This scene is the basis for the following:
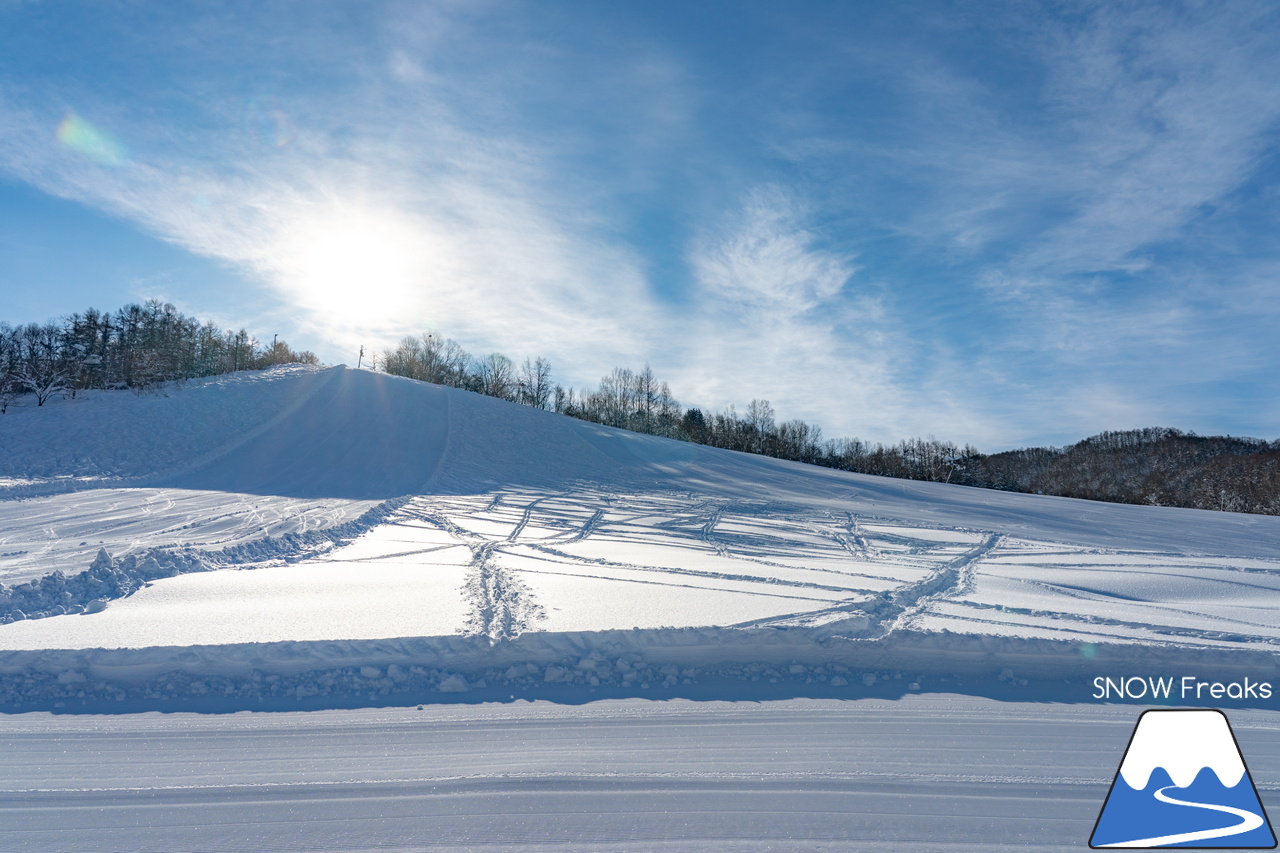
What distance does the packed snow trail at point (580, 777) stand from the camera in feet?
8.27

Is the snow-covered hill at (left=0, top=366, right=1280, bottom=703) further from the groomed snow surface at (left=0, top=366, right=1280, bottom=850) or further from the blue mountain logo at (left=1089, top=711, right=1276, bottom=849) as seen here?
the blue mountain logo at (left=1089, top=711, right=1276, bottom=849)

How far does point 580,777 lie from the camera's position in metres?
2.90

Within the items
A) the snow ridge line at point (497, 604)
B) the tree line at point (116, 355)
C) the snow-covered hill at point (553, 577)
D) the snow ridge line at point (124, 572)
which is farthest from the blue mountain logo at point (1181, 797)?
the tree line at point (116, 355)

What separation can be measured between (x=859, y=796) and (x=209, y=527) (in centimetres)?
1023

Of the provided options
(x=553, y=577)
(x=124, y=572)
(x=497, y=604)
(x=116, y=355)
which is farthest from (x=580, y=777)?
(x=116, y=355)

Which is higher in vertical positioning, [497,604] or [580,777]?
[497,604]

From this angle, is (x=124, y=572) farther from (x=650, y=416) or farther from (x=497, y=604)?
(x=650, y=416)

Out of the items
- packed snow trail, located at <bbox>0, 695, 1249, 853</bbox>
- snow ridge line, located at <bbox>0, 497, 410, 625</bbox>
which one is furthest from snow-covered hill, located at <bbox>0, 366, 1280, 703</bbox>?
packed snow trail, located at <bbox>0, 695, 1249, 853</bbox>

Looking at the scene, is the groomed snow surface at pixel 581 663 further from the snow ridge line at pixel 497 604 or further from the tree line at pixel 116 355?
the tree line at pixel 116 355

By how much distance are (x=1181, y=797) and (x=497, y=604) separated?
4.64 meters

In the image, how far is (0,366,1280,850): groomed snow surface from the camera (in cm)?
268

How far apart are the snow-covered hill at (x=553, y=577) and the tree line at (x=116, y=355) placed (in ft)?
23.8

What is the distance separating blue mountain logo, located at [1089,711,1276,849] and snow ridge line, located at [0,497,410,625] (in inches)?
281

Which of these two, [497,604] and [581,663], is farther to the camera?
[497,604]
